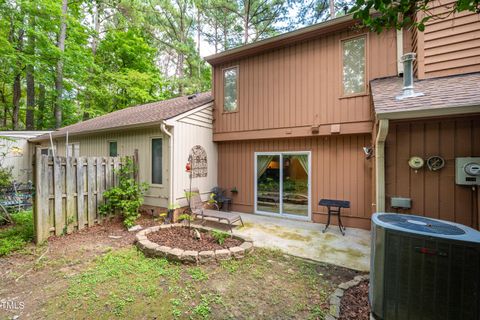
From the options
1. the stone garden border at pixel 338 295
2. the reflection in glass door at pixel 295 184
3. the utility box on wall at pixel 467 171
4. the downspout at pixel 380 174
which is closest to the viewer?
the stone garden border at pixel 338 295

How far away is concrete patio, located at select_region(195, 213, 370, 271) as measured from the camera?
12.9ft

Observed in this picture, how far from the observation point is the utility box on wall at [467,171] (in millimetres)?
3553

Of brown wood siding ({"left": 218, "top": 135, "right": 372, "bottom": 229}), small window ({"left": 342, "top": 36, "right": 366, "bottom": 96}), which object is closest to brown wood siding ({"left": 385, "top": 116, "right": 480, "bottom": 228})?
brown wood siding ({"left": 218, "top": 135, "right": 372, "bottom": 229})

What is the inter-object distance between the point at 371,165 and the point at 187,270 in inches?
191

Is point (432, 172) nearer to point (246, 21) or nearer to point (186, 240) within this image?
point (186, 240)

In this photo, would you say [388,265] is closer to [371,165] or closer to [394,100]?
[394,100]

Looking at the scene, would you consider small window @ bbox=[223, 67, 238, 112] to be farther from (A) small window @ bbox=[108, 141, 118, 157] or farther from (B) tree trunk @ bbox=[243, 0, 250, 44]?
(B) tree trunk @ bbox=[243, 0, 250, 44]

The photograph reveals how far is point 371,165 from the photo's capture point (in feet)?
17.6

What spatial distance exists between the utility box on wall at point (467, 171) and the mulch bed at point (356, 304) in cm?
255

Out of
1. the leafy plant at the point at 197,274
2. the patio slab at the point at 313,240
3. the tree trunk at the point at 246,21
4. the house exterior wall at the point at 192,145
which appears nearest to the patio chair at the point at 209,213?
the patio slab at the point at 313,240

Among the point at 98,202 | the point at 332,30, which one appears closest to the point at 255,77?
the point at 332,30

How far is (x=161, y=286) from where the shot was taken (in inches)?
118

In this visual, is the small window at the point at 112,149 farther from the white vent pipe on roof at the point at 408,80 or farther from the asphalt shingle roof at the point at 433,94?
the white vent pipe on roof at the point at 408,80

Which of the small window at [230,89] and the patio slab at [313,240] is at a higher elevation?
the small window at [230,89]
